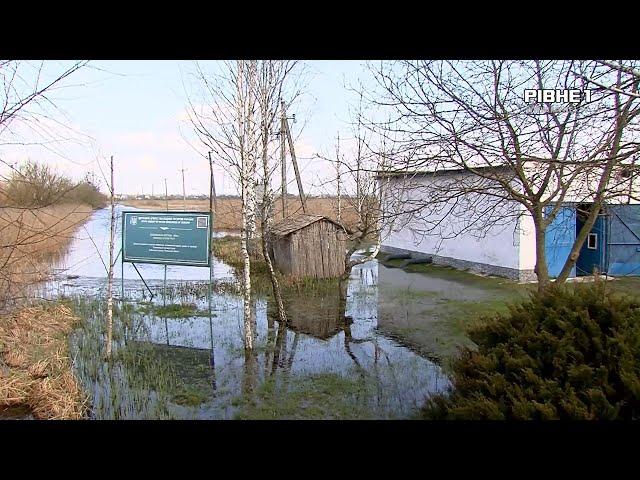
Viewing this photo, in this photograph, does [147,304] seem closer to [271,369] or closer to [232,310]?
[232,310]

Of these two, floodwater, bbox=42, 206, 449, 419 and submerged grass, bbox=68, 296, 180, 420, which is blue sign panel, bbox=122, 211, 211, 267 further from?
submerged grass, bbox=68, 296, 180, 420

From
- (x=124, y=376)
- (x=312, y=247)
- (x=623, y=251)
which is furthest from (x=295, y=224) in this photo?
(x=623, y=251)

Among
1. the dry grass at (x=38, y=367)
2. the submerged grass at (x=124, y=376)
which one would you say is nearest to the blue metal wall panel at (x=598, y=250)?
the submerged grass at (x=124, y=376)

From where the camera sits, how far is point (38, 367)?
6008mm

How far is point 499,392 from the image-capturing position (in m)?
3.23

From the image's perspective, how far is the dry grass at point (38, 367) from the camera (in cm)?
521

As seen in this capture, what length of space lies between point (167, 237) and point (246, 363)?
202 inches

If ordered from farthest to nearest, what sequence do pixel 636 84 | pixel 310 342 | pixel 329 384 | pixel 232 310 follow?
pixel 232 310 < pixel 310 342 < pixel 329 384 < pixel 636 84

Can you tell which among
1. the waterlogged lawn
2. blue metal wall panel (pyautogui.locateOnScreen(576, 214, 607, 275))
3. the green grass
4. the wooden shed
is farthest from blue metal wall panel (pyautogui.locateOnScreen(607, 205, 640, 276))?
the green grass

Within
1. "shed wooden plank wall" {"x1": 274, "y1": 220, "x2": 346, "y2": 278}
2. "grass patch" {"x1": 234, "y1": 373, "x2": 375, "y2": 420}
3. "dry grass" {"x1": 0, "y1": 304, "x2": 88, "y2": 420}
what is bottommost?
"grass patch" {"x1": 234, "y1": 373, "x2": 375, "y2": 420}

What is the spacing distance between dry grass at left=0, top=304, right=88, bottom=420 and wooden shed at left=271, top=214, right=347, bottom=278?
7048 mm

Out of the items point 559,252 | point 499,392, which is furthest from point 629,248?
point 499,392

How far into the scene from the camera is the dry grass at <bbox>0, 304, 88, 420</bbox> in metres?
5.21

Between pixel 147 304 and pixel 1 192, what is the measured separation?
5967mm
